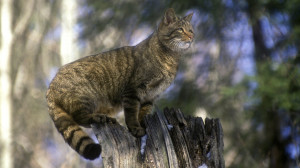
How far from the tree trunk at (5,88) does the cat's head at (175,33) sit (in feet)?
23.4

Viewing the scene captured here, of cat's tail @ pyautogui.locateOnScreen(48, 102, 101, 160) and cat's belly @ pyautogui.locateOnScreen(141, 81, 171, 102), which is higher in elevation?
cat's belly @ pyautogui.locateOnScreen(141, 81, 171, 102)

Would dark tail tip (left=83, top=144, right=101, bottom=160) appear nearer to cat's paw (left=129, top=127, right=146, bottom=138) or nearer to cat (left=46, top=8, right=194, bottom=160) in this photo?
cat (left=46, top=8, right=194, bottom=160)

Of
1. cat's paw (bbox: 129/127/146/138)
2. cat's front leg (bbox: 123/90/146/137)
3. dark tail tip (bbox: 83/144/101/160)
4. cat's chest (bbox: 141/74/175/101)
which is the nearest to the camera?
dark tail tip (bbox: 83/144/101/160)

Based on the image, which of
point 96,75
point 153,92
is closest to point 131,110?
point 153,92

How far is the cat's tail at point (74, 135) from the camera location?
287cm

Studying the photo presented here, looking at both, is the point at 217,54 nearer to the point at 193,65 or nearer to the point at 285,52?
the point at 193,65

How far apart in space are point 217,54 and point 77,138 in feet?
17.7

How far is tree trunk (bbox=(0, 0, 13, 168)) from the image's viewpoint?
9.83 m

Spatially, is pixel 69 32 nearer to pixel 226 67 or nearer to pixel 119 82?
pixel 226 67

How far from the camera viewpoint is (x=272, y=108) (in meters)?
6.63

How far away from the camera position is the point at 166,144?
3.09m

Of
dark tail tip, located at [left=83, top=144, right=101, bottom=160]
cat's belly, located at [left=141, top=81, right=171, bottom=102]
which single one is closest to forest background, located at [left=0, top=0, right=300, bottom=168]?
cat's belly, located at [left=141, top=81, right=171, bottom=102]

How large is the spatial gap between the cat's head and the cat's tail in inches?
60.2

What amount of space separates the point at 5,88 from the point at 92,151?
8216 millimetres
